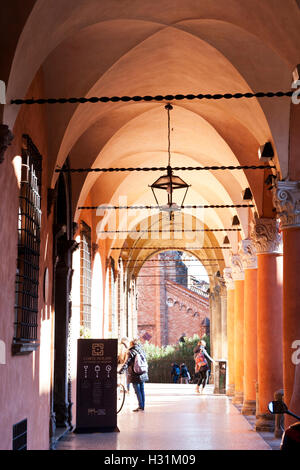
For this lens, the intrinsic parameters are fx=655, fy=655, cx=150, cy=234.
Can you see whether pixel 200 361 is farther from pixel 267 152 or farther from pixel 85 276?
pixel 267 152

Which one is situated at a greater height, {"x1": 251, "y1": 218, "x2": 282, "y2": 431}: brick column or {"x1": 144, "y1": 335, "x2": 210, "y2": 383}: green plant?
{"x1": 251, "y1": 218, "x2": 282, "y2": 431}: brick column

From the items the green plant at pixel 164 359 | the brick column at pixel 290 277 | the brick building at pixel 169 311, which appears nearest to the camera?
the brick column at pixel 290 277

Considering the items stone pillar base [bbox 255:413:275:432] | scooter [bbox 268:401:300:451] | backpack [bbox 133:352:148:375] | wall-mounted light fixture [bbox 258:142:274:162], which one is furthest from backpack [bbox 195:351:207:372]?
scooter [bbox 268:401:300:451]

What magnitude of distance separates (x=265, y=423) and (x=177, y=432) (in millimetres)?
1517

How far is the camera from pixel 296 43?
740cm

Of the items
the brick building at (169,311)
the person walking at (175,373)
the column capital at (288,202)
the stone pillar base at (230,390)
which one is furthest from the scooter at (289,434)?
the brick building at (169,311)

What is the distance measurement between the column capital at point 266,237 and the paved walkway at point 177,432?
311cm

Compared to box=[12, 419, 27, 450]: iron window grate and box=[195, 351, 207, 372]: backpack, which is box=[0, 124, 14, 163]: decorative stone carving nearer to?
box=[12, 419, 27, 450]: iron window grate

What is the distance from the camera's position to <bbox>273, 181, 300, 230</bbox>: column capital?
29.5ft

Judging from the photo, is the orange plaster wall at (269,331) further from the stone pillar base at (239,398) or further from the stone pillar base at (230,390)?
the stone pillar base at (230,390)

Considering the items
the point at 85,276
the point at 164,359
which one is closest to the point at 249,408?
the point at 85,276

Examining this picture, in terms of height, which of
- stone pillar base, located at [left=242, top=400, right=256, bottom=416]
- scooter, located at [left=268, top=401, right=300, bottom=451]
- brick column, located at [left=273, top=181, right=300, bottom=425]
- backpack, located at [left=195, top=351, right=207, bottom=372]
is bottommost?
stone pillar base, located at [left=242, top=400, right=256, bottom=416]

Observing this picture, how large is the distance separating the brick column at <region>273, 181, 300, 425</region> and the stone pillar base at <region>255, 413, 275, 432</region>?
231cm

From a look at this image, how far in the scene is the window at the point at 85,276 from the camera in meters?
13.8
